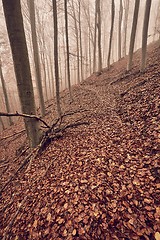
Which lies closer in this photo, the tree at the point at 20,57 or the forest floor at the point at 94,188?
the forest floor at the point at 94,188

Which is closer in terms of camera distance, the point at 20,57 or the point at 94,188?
the point at 94,188

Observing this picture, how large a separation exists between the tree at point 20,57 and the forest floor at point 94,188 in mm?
1280

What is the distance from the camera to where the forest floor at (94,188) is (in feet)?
6.19

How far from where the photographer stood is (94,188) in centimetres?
248

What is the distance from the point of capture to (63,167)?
3422 millimetres

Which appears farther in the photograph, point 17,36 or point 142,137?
point 142,137

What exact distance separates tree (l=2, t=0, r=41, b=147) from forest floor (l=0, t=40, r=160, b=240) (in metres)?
1.28

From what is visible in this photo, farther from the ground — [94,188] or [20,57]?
[20,57]

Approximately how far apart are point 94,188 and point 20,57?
362 cm

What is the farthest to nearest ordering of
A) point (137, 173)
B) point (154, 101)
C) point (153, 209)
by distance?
1. point (154, 101)
2. point (137, 173)
3. point (153, 209)

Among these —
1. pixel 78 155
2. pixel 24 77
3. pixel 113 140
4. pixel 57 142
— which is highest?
pixel 24 77

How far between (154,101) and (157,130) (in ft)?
5.19

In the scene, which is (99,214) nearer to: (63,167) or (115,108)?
(63,167)

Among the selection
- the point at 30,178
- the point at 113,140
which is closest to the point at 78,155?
the point at 113,140
